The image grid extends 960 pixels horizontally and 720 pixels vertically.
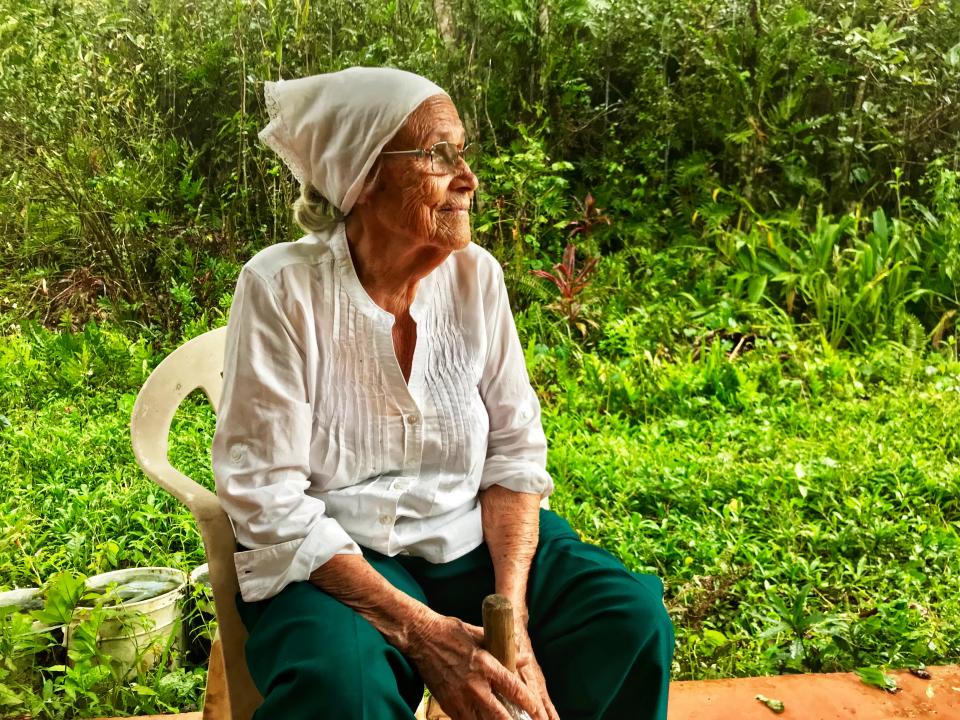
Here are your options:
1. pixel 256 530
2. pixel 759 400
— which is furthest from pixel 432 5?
pixel 256 530

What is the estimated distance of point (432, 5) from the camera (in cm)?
408

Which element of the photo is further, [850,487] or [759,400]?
[759,400]

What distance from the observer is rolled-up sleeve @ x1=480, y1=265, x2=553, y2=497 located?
5.50 ft

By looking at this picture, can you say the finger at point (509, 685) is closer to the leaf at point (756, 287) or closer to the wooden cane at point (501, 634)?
the wooden cane at point (501, 634)

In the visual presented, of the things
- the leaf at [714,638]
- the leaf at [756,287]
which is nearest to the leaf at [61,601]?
the leaf at [714,638]

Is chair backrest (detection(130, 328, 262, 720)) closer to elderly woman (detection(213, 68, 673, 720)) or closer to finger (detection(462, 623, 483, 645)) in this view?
elderly woman (detection(213, 68, 673, 720))

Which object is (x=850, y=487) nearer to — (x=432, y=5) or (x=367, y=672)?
(x=367, y=672)

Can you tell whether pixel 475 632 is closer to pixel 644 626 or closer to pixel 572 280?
pixel 644 626

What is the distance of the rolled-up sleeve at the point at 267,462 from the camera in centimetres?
139

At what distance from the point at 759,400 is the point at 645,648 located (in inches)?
92.8

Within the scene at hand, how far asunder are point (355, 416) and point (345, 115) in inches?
19.3

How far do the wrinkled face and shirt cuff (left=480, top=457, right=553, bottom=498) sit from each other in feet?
1.32

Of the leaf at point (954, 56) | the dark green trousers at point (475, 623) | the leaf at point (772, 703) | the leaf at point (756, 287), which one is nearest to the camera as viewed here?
the dark green trousers at point (475, 623)

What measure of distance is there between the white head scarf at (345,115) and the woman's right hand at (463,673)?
0.71 m
